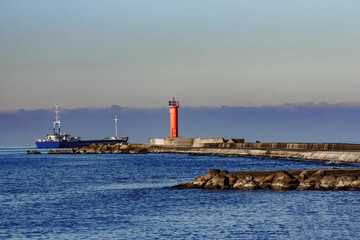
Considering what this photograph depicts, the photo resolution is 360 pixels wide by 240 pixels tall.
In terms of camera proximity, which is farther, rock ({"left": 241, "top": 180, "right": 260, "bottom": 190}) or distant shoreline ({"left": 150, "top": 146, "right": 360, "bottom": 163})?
distant shoreline ({"left": 150, "top": 146, "right": 360, "bottom": 163})

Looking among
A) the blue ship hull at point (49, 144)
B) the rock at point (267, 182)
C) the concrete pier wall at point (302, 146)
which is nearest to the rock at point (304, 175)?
the rock at point (267, 182)

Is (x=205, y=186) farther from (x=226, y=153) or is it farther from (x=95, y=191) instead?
(x=226, y=153)

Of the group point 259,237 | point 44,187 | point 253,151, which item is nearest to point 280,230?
point 259,237

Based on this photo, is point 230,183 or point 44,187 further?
point 44,187

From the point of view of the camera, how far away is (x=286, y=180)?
3212 cm

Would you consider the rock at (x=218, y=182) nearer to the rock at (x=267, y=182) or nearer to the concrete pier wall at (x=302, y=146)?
the rock at (x=267, y=182)

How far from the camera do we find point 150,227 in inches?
885

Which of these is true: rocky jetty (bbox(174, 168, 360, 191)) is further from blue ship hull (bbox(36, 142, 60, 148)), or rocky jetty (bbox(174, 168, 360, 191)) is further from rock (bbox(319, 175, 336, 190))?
blue ship hull (bbox(36, 142, 60, 148))

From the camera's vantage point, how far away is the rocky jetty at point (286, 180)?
3183cm

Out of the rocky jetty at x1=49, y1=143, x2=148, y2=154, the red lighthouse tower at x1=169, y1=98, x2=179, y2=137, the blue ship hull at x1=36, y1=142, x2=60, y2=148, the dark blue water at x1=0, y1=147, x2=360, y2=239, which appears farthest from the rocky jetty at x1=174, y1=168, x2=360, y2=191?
the blue ship hull at x1=36, y1=142, x2=60, y2=148

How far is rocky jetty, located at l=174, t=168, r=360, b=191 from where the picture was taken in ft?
104

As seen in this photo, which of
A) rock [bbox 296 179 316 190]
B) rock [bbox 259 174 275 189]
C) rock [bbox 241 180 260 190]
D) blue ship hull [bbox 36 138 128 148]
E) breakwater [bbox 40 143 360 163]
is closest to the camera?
rock [bbox 296 179 316 190]

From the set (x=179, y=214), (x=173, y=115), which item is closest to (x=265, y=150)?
(x=173, y=115)

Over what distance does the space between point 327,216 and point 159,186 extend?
16.7m
